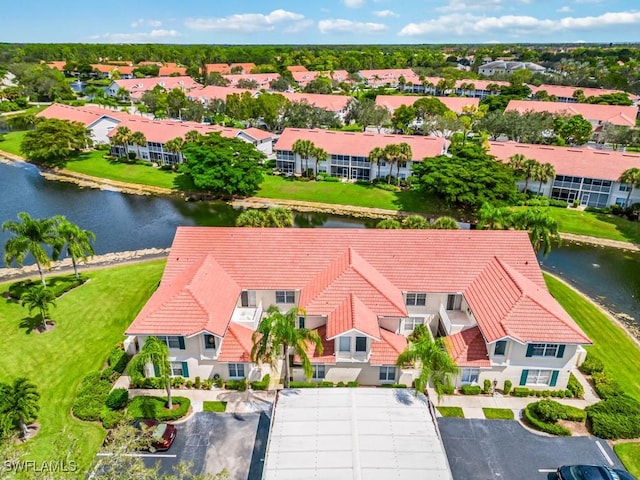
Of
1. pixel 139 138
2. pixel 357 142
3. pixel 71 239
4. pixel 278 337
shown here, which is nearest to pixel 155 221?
pixel 71 239

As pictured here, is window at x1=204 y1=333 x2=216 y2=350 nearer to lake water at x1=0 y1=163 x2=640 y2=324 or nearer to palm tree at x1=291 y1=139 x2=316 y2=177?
lake water at x1=0 y1=163 x2=640 y2=324

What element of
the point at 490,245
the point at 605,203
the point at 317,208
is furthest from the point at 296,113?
the point at 490,245

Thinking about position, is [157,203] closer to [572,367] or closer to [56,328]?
[56,328]

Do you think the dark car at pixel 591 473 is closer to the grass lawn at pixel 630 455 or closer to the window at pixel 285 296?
the grass lawn at pixel 630 455

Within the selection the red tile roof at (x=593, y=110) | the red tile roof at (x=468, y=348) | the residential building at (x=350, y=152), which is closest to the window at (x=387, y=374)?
the red tile roof at (x=468, y=348)

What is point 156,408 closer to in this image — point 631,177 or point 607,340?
point 607,340
